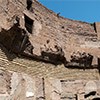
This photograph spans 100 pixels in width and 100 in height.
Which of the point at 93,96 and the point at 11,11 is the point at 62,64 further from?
the point at 11,11

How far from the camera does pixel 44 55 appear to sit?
358 inches

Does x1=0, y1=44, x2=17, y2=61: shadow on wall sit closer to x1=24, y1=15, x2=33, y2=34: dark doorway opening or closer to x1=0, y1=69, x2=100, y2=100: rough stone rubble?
x1=0, y1=69, x2=100, y2=100: rough stone rubble

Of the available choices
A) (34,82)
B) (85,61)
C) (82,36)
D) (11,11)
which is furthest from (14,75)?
(82,36)

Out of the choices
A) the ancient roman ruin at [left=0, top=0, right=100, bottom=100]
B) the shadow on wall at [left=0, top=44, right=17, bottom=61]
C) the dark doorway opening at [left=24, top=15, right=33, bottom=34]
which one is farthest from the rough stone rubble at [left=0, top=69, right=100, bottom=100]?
the dark doorway opening at [left=24, top=15, right=33, bottom=34]

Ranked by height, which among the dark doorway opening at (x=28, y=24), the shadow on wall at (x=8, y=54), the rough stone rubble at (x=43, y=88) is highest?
the dark doorway opening at (x=28, y=24)

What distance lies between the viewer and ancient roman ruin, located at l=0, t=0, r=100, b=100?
7629 mm

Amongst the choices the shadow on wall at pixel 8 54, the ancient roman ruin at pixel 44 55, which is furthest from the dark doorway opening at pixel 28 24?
the shadow on wall at pixel 8 54

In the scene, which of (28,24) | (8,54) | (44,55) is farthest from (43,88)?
(28,24)

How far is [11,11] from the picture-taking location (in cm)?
876

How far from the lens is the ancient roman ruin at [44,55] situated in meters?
7.63

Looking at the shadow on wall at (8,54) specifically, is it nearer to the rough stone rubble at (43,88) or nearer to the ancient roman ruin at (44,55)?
the ancient roman ruin at (44,55)

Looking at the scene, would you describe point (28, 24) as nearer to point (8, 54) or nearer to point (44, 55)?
point (44, 55)

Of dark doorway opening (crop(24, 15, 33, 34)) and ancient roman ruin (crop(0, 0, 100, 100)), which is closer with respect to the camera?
ancient roman ruin (crop(0, 0, 100, 100))

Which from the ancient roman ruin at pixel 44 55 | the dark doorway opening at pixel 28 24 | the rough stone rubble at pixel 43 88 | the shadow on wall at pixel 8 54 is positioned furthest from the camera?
the dark doorway opening at pixel 28 24
